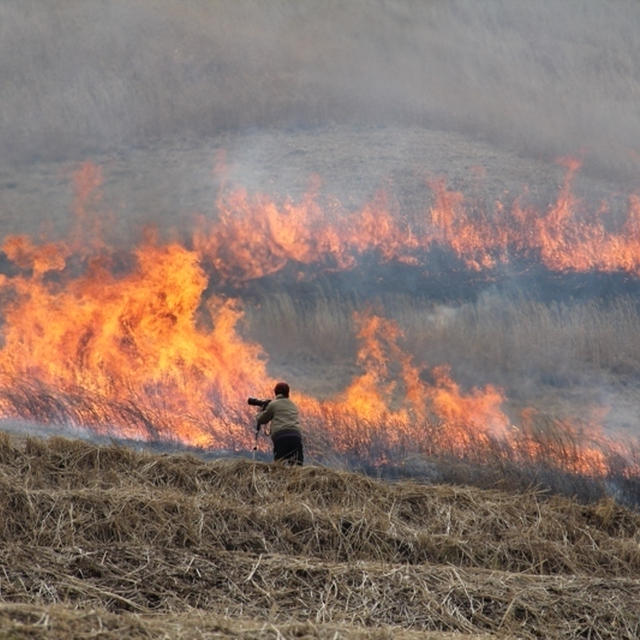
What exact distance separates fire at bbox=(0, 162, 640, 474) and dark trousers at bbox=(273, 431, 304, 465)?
1056 cm

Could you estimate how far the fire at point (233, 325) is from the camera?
1208 inches

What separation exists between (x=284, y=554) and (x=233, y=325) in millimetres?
24797

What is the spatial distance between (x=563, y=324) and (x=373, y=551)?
1010 inches

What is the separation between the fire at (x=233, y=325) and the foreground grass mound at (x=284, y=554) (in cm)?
1149

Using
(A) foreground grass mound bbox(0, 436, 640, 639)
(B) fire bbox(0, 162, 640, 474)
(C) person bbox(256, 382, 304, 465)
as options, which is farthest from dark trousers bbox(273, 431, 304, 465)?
(B) fire bbox(0, 162, 640, 474)

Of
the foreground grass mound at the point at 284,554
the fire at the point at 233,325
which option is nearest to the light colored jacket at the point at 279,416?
the foreground grass mound at the point at 284,554

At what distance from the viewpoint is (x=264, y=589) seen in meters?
12.0

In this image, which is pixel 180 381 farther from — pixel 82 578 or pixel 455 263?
pixel 82 578

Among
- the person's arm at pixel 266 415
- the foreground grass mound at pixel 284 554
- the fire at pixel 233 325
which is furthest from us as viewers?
the fire at pixel 233 325

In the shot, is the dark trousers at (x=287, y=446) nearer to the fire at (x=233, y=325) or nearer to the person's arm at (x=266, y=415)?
the person's arm at (x=266, y=415)

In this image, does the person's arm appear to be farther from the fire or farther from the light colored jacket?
the fire

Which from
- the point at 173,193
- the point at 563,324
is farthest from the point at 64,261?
the point at 563,324

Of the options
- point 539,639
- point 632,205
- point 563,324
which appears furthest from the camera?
point 632,205

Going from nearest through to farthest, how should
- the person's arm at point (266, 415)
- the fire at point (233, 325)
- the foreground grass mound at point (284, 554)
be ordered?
the foreground grass mound at point (284, 554) < the person's arm at point (266, 415) < the fire at point (233, 325)
